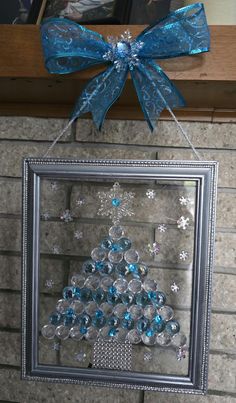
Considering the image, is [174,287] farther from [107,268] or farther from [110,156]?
[110,156]

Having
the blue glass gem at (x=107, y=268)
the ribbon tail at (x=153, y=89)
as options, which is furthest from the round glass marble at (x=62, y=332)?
the ribbon tail at (x=153, y=89)

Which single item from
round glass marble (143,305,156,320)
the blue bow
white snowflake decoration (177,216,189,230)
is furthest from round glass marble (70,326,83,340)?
the blue bow

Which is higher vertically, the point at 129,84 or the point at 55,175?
the point at 129,84

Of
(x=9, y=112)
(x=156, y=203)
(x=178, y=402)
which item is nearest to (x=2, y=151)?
(x=9, y=112)

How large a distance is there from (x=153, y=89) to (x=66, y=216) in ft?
0.74

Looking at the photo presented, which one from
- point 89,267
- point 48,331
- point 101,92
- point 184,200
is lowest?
point 48,331

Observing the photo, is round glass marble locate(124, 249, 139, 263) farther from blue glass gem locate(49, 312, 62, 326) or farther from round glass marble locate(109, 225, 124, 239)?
blue glass gem locate(49, 312, 62, 326)

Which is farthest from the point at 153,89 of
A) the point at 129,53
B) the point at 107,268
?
the point at 107,268

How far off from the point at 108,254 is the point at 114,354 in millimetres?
150

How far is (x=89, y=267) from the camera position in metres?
0.69

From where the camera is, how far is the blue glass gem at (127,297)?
0.67 m

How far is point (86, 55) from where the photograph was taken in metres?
0.67

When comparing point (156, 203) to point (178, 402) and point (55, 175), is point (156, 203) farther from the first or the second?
point (178, 402)

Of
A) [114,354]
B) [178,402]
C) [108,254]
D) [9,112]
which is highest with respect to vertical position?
[9,112]
